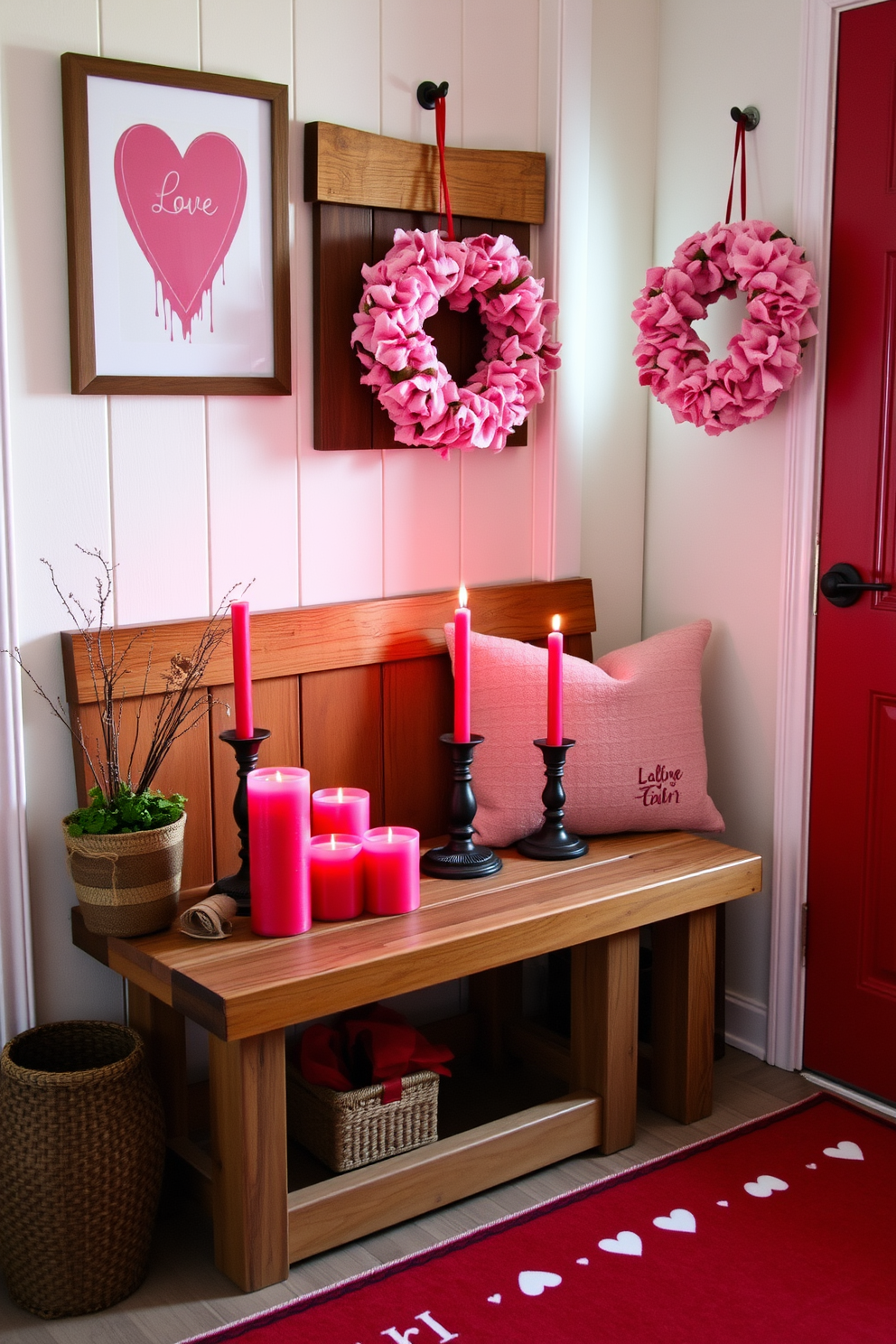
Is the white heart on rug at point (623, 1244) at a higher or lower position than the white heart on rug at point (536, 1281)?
higher

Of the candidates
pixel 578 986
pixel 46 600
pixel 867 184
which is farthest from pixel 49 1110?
pixel 867 184

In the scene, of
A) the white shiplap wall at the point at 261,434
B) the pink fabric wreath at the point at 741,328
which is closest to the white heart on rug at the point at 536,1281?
the white shiplap wall at the point at 261,434

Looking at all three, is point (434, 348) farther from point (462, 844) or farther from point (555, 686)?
point (462, 844)

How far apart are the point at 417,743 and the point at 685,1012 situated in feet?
2.24

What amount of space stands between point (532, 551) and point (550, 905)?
33.0 inches

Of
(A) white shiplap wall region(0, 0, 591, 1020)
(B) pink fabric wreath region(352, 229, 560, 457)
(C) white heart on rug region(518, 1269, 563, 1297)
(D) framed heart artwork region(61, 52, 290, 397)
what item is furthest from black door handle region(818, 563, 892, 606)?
(C) white heart on rug region(518, 1269, 563, 1297)

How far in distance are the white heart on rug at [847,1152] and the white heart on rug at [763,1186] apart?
0.43ft

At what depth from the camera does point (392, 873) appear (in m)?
2.10

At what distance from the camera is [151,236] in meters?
2.10

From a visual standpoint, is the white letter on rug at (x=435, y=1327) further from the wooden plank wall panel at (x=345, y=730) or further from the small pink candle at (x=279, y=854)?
the wooden plank wall panel at (x=345, y=730)

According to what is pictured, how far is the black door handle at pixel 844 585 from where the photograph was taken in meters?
2.42

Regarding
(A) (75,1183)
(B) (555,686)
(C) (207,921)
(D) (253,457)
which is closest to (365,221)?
(D) (253,457)

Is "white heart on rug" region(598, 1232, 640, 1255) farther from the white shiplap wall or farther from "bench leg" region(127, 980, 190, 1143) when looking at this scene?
the white shiplap wall

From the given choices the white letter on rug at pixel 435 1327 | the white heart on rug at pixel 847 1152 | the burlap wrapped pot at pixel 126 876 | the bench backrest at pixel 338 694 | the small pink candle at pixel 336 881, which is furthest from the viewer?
the white heart on rug at pixel 847 1152
